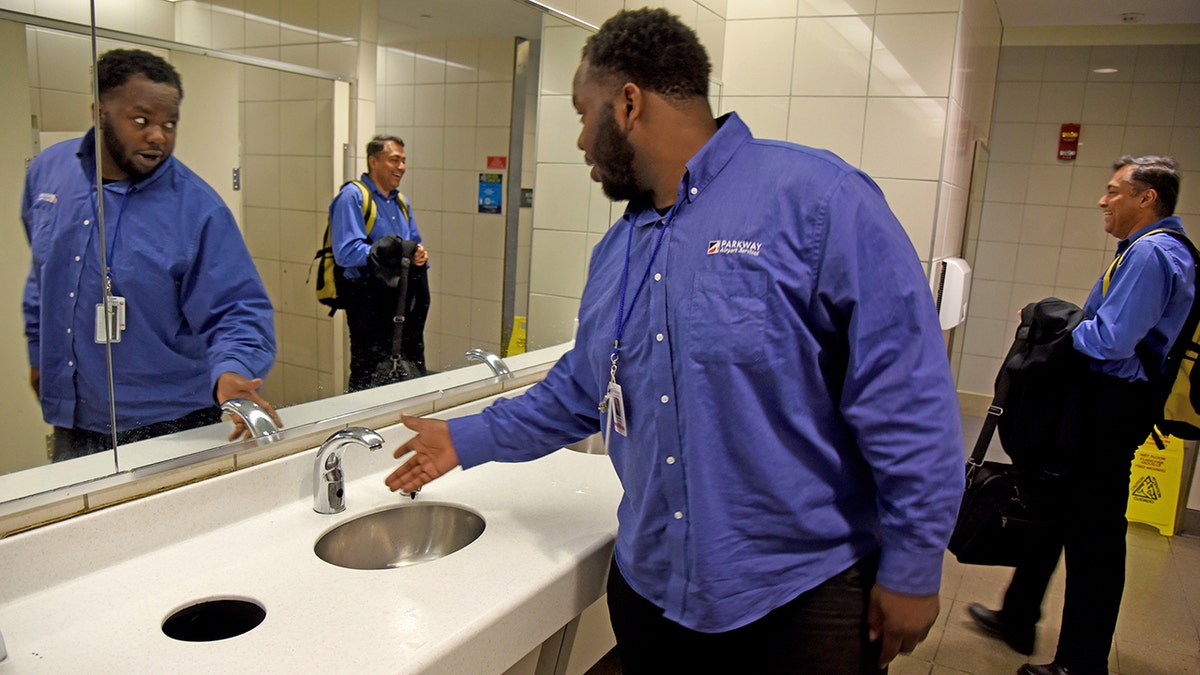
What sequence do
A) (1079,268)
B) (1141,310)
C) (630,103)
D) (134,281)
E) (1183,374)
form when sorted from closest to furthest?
(630,103)
(134,281)
(1141,310)
(1183,374)
(1079,268)

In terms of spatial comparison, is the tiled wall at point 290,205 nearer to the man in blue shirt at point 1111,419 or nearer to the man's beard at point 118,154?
the man's beard at point 118,154

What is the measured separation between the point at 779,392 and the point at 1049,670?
205cm

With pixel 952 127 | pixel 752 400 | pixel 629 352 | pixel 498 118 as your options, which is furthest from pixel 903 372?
pixel 952 127

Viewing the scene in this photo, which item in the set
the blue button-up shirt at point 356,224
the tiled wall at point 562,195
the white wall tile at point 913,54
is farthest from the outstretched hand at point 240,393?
the white wall tile at point 913,54

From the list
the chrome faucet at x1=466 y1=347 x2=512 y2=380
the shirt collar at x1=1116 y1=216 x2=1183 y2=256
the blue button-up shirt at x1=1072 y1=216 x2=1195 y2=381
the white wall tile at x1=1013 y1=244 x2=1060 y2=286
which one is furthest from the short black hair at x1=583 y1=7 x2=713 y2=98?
the white wall tile at x1=1013 y1=244 x2=1060 y2=286

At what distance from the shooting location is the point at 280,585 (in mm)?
1244

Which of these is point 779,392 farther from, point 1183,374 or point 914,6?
point 1183,374

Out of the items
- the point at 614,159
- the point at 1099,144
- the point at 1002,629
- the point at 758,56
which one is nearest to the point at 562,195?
the point at 758,56

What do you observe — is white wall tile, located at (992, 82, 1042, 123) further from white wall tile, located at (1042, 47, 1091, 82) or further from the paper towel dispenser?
the paper towel dispenser

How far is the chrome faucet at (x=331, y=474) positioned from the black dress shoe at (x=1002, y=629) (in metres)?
2.38

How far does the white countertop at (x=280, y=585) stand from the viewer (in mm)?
1050

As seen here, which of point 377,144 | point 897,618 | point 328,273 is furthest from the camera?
point 377,144

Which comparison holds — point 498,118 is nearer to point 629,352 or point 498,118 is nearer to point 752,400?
point 629,352

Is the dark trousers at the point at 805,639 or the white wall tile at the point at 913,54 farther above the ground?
the white wall tile at the point at 913,54
